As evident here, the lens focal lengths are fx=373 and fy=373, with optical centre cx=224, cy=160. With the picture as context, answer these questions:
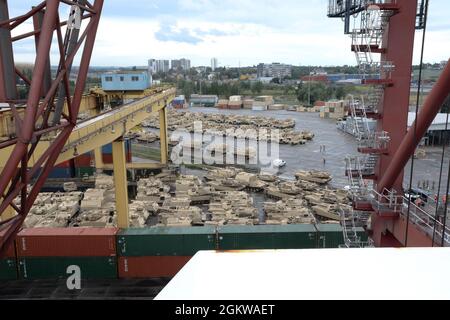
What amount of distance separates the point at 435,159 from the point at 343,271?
35.2 m

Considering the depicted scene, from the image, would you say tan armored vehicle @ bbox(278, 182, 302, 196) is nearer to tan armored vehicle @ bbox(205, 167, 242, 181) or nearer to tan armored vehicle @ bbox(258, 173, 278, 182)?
tan armored vehicle @ bbox(258, 173, 278, 182)

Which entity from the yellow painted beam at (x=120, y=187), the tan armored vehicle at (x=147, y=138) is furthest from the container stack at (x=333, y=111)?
the yellow painted beam at (x=120, y=187)

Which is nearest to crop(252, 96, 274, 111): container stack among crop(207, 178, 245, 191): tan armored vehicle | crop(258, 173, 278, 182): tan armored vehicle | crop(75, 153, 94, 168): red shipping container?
crop(258, 173, 278, 182): tan armored vehicle

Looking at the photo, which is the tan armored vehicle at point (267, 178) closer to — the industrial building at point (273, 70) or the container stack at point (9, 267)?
the container stack at point (9, 267)

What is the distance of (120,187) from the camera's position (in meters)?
14.4

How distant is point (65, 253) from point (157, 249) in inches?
115

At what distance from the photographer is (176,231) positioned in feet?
39.1

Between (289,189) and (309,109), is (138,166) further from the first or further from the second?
(309,109)

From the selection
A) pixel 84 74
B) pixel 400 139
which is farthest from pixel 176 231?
pixel 400 139

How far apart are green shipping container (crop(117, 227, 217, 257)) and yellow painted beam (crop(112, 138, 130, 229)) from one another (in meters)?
2.36

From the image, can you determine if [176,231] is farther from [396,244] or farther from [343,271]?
[343,271]

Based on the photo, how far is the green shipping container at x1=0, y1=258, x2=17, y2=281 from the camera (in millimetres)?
11859

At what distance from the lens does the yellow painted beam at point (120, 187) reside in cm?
1410

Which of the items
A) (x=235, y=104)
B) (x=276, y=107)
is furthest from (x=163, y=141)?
(x=276, y=107)
